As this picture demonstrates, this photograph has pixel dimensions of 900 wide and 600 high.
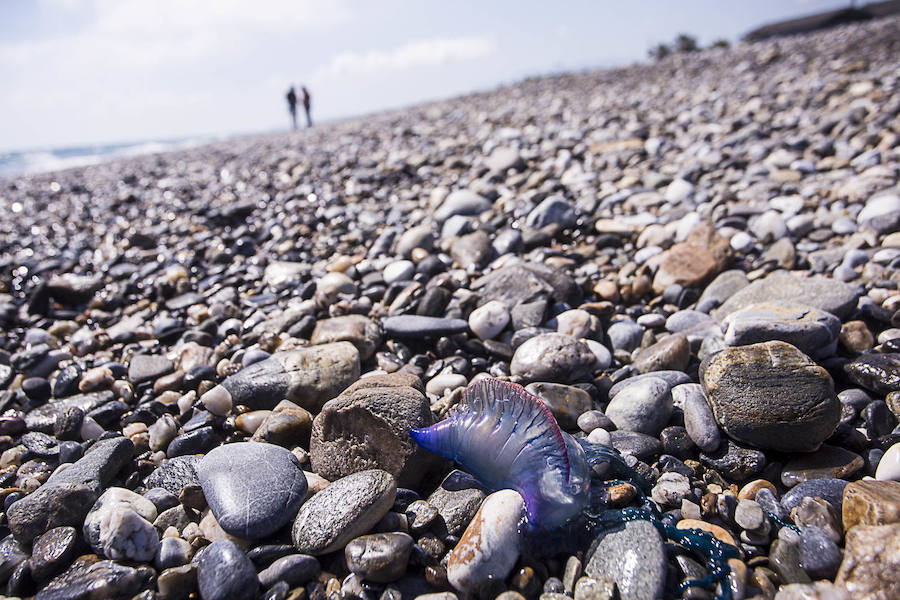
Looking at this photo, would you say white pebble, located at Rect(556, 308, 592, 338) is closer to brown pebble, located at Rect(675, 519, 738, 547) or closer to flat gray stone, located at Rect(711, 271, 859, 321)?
flat gray stone, located at Rect(711, 271, 859, 321)

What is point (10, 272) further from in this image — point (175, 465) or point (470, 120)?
point (470, 120)

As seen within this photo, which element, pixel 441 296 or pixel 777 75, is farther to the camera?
pixel 777 75

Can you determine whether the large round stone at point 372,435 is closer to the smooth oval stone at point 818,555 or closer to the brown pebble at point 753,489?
the brown pebble at point 753,489

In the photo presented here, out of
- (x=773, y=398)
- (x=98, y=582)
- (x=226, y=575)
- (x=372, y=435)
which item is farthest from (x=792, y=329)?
(x=98, y=582)

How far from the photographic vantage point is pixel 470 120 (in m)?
10.8

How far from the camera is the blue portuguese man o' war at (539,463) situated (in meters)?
1.80

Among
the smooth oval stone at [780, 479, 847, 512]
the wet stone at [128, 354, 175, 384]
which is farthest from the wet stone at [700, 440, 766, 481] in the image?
the wet stone at [128, 354, 175, 384]

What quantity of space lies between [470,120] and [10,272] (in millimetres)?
8164

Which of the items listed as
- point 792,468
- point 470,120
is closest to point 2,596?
point 792,468

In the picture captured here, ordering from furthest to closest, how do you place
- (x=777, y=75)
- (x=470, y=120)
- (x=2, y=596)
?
(x=470, y=120) → (x=777, y=75) → (x=2, y=596)

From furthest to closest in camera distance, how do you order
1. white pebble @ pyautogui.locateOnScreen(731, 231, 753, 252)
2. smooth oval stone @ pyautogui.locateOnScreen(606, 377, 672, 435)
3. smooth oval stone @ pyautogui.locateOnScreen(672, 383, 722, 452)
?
white pebble @ pyautogui.locateOnScreen(731, 231, 753, 252)
smooth oval stone @ pyautogui.locateOnScreen(606, 377, 672, 435)
smooth oval stone @ pyautogui.locateOnScreen(672, 383, 722, 452)

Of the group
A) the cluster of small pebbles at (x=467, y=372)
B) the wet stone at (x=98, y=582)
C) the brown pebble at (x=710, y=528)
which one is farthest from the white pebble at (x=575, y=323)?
the wet stone at (x=98, y=582)

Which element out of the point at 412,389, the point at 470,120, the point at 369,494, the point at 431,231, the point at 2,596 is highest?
the point at 470,120

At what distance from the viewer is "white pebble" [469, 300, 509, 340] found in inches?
122
